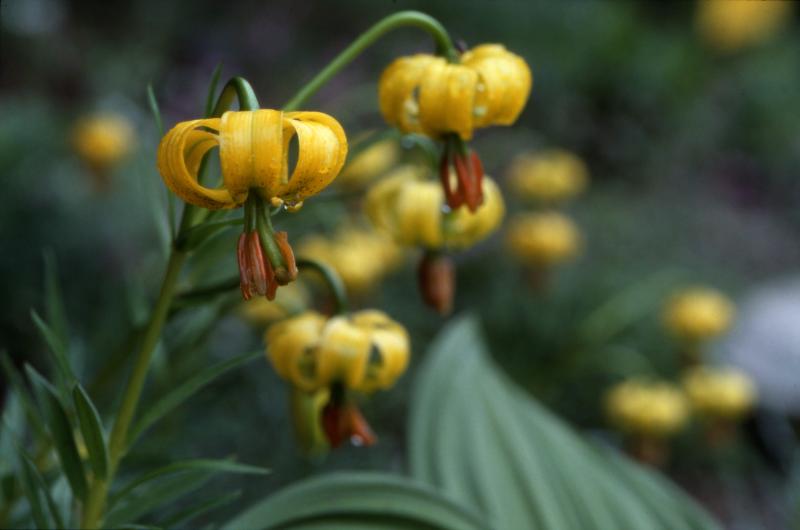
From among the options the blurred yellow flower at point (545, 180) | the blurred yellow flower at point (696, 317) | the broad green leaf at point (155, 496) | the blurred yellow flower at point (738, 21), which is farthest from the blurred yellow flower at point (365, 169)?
the blurred yellow flower at point (738, 21)

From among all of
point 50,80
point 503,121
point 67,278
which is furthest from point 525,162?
point 50,80

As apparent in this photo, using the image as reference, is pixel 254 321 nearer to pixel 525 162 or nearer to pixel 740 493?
pixel 525 162

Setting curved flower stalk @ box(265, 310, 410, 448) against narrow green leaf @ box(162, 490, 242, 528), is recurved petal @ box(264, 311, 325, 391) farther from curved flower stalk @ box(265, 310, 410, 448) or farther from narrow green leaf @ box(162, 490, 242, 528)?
narrow green leaf @ box(162, 490, 242, 528)

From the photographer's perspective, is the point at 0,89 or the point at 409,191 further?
the point at 0,89

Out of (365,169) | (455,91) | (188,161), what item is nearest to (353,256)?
(365,169)

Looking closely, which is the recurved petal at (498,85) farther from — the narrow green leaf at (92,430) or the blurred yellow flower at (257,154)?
the narrow green leaf at (92,430)

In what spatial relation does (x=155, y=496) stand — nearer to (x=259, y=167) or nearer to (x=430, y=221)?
(x=259, y=167)

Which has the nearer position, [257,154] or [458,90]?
[257,154]
